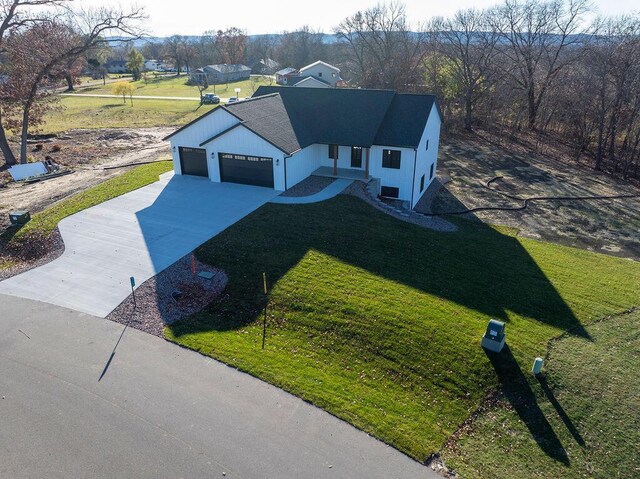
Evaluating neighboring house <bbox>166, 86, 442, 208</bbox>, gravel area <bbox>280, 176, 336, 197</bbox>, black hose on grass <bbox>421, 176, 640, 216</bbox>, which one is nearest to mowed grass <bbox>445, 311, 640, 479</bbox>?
black hose on grass <bbox>421, 176, 640, 216</bbox>

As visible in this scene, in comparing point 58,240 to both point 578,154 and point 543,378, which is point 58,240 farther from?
point 578,154

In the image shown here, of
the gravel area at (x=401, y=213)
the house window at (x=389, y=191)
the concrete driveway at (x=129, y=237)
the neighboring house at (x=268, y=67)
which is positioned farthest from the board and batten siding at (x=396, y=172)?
the neighboring house at (x=268, y=67)

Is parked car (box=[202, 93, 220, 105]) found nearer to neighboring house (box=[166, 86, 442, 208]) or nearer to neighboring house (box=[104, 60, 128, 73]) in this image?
neighboring house (box=[166, 86, 442, 208])

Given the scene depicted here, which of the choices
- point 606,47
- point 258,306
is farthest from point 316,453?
point 606,47

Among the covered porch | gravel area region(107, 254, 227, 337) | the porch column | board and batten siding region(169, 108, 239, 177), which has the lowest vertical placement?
gravel area region(107, 254, 227, 337)

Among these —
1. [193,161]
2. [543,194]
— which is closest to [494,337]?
[193,161]
